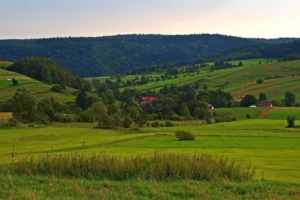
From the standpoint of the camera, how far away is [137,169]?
22.0m

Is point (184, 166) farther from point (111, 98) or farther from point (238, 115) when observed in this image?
point (111, 98)

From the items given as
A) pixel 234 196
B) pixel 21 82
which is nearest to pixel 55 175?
pixel 234 196

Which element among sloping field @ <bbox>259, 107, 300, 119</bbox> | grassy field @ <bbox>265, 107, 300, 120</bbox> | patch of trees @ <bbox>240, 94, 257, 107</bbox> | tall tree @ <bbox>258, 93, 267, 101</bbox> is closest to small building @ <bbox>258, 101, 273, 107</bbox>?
patch of trees @ <bbox>240, 94, 257, 107</bbox>

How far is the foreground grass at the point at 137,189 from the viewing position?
16594 millimetres

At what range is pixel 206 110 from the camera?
122m

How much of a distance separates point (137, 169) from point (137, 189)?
4.04m

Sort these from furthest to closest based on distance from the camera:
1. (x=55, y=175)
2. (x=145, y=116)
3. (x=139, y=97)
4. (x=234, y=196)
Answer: (x=139, y=97) → (x=145, y=116) → (x=55, y=175) → (x=234, y=196)

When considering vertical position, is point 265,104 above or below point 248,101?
below

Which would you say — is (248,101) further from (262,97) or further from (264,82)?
(264,82)

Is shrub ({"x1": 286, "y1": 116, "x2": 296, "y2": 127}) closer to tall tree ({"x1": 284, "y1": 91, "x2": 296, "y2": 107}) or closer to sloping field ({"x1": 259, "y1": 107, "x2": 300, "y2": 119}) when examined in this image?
sloping field ({"x1": 259, "y1": 107, "x2": 300, "y2": 119})

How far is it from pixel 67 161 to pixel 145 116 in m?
93.2

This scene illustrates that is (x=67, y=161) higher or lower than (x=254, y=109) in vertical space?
higher

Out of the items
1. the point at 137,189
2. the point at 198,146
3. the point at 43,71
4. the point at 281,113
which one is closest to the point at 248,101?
the point at 281,113

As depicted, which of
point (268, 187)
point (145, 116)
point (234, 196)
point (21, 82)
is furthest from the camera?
point (21, 82)
